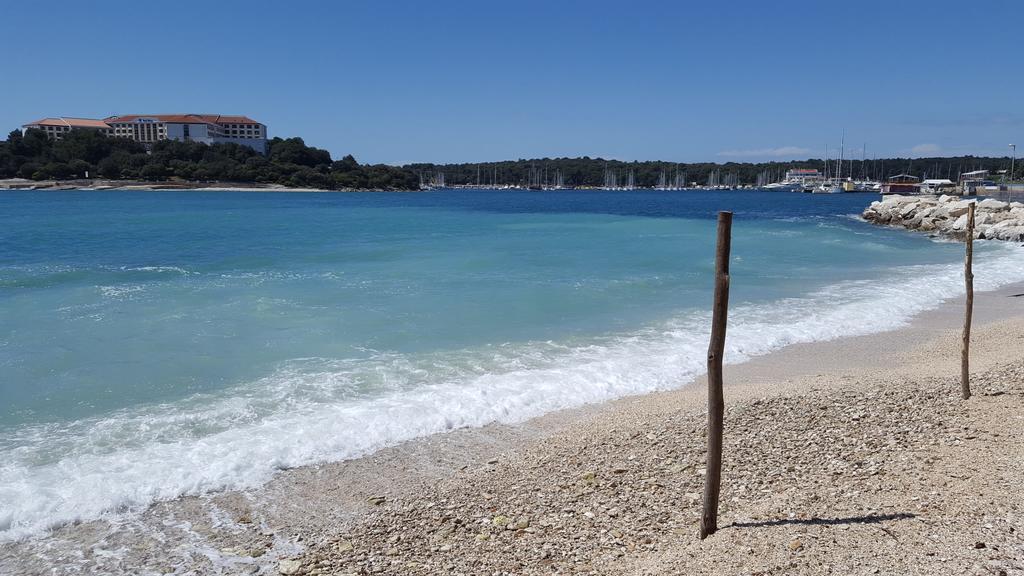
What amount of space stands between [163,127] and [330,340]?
7539 inches

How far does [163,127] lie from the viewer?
7067 inches

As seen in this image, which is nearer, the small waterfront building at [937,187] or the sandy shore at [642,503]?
the sandy shore at [642,503]

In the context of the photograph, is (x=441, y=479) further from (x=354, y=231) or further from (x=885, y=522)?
(x=354, y=231)

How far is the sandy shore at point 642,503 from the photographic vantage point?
483cm

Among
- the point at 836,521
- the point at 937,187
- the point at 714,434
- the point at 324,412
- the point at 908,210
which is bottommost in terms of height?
the point at 324,412

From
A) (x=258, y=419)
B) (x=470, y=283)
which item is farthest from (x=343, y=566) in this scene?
(x=470, y=283)

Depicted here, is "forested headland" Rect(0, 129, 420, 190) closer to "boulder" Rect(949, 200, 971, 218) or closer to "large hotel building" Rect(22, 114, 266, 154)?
"large hotel building" Rect(22, 114, 266, 154)

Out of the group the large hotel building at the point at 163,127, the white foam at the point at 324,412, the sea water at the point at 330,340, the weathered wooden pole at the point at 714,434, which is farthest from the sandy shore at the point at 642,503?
the large hotel building at the point at 163,127

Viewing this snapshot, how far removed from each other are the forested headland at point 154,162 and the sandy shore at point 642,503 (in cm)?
15364

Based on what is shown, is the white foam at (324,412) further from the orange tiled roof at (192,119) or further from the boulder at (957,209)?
the orange tiled roof at (192,119)

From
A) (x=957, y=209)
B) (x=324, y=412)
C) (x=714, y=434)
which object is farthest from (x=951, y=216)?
(x=714, y=434)

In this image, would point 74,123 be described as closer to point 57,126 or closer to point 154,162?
point 57,126

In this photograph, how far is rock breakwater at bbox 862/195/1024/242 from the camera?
37531 mm

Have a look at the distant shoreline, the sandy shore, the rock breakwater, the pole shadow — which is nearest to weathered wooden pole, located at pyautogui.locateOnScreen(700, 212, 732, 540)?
the sandy shore
